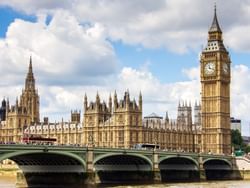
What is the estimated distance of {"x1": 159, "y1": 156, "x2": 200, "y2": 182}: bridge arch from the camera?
359 feet

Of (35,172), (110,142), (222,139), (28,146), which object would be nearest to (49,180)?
(35,172)

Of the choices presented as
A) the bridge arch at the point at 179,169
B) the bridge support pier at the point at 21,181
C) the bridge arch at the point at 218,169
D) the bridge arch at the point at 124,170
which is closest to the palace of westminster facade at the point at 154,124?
the bridge arch at the point at 218,169

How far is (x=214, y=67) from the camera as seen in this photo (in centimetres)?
16450

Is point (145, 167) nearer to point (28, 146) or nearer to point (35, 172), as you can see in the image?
point (35, 172)

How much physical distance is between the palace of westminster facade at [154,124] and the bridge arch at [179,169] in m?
33.1

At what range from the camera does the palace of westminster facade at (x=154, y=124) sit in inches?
5856

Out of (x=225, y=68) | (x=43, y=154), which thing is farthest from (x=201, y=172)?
(x=225, y=68)

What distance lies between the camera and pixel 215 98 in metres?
163

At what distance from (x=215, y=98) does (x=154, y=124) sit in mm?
17387

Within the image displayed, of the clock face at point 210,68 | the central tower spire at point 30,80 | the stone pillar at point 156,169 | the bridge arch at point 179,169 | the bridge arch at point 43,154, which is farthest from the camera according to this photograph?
the central tower spire at point 30,80

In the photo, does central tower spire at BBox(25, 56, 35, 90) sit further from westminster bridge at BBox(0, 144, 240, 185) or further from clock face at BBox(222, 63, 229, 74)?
westminster bridge at BBox(0, 144, 240, 185)

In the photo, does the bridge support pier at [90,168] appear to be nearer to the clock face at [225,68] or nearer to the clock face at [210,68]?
the clock face at [210,68]

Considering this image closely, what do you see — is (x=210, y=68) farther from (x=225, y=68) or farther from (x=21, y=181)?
(x=21, y=181)

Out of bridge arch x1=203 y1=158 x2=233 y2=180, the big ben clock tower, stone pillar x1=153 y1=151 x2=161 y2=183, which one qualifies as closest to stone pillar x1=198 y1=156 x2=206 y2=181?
bridge arch x1=203 y1=158 x2=233 y2=180
